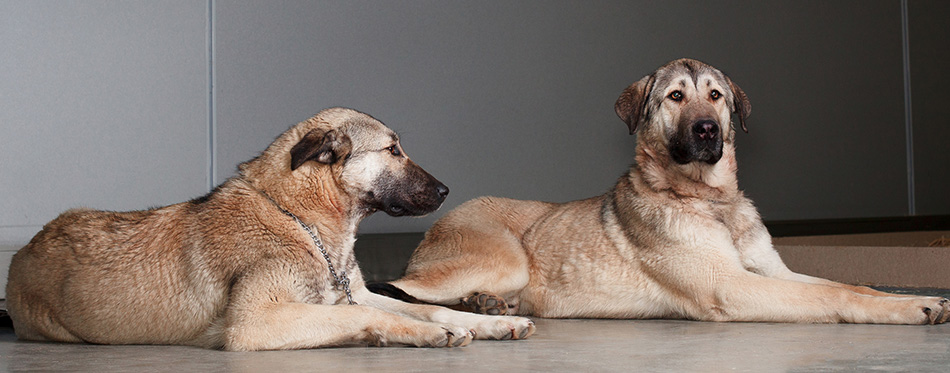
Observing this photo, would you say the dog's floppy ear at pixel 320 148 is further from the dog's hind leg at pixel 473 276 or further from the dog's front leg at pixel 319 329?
the dog's hind leg at pixel 473 276

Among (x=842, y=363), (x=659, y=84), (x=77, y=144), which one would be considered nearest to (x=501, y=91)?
(x=659, y=84)

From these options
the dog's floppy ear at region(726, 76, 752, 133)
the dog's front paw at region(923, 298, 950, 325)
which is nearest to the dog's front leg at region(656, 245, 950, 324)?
the dog's front paw at region(923, 298, 950, 325)

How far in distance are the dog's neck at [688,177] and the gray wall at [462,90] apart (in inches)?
104

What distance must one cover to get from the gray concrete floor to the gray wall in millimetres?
1997

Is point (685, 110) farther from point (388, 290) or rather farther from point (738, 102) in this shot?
point (388, 290)

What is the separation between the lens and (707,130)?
14.4ft

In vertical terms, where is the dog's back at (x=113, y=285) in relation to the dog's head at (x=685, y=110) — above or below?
below

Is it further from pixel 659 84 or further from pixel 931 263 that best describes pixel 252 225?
pixel 931 263

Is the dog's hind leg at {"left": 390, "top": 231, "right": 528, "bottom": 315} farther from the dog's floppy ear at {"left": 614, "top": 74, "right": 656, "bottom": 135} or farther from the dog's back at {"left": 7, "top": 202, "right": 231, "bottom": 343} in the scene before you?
the dog's back at {"left": 7, "top": 202, "right": 231, "bottom": 343}

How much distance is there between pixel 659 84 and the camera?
15.4ft

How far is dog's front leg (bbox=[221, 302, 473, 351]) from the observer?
10.7 ft

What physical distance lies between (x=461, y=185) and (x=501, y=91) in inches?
35.0

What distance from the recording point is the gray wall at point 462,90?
5449 millimetres

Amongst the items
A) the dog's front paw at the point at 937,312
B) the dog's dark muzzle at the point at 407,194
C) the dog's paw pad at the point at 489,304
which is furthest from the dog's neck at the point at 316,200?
the dog's front paw at the point at 937,312
